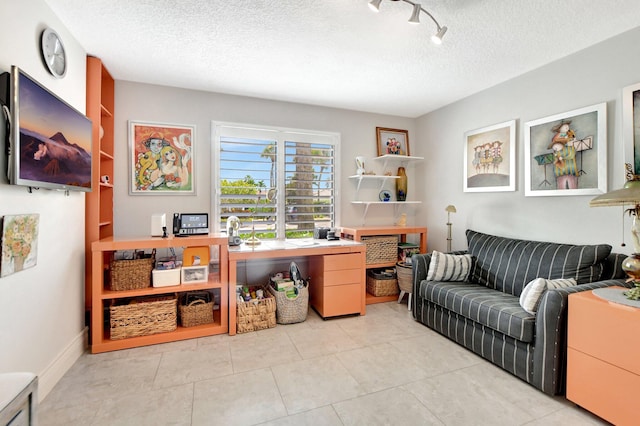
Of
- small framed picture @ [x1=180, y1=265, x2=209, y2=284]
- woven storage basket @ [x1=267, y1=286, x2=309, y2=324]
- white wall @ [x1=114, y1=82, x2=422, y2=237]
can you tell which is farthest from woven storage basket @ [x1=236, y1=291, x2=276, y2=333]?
white wall @ [x1=114, y1=82, x2=422, y2=237]

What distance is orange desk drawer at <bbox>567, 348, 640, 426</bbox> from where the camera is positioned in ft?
4.97

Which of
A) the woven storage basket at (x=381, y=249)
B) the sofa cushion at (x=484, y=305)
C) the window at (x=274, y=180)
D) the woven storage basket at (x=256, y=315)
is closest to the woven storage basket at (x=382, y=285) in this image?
the woven storage basket at (x=381, y=249)

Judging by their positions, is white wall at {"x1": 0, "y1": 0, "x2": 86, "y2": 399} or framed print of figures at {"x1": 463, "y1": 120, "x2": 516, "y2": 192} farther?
framed print of figures at {"x1": 463, "y1": 120, "x2": 516, "y2": 192}

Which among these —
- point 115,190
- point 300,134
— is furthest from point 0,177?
point 300,134

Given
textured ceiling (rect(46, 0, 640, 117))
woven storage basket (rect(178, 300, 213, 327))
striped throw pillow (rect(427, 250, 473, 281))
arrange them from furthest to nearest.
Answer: striped throw pillow (rect(427, 250, 473, 281))
woven storage basket (rect(178, 300, 213, 327))
textured ceiling (rect(46, 0, 640, 117))

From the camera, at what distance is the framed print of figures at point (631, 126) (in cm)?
209

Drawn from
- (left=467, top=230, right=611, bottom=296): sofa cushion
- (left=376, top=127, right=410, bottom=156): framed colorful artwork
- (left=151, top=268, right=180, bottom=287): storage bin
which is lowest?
(left=151, top=268, right=180, bottom=287): storage bin

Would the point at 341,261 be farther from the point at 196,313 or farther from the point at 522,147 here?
the point at 522,147

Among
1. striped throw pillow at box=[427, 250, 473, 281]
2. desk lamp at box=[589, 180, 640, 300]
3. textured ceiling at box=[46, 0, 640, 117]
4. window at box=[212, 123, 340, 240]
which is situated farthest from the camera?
window at box=[212, 123, 340, 240]

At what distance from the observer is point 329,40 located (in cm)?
226

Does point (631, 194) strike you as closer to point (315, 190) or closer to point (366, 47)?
point (366, 47)

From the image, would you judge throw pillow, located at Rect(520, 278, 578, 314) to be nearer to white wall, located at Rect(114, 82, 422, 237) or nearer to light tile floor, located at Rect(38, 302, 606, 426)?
light tile floor, located at Rect(38, 302, 606, 426)

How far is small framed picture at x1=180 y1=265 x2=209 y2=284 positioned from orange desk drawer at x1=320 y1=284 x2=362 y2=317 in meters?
1.21

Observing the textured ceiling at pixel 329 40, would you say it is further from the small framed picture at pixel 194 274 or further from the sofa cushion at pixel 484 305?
the sofa cushion at pixel 484 305
